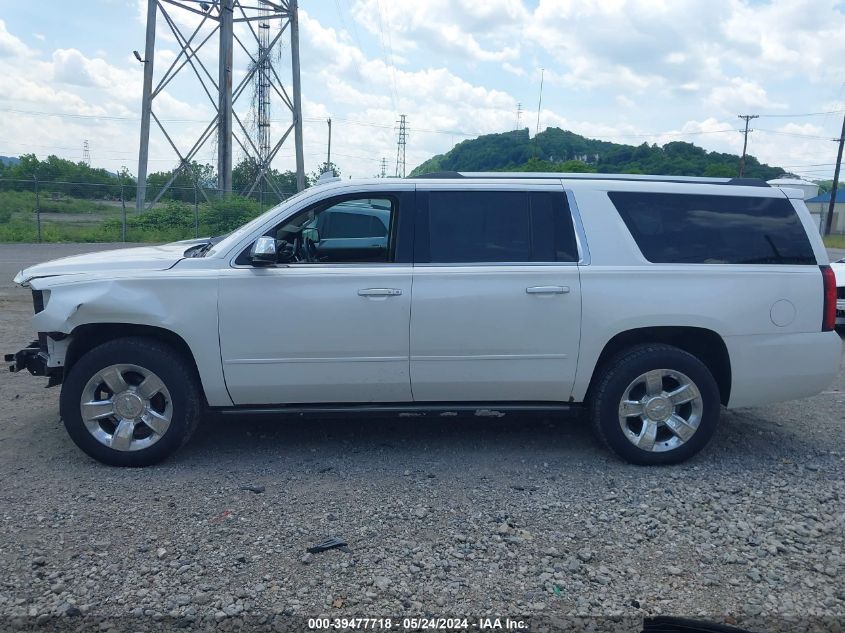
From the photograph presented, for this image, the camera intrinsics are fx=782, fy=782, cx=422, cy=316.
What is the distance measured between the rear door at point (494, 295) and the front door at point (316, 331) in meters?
0.16

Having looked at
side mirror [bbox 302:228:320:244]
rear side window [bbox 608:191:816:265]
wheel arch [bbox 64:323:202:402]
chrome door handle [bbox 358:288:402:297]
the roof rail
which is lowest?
wheel arch [bbox 64:323:202:402]

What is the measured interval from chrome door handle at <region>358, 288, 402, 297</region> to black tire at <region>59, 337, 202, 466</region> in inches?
49.7

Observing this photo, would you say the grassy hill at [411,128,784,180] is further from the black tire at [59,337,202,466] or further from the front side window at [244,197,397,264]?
the black tire at [59,337,202,466]

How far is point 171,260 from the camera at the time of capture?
530 centimetres

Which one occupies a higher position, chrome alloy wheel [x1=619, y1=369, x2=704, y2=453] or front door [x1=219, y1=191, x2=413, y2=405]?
front door [x1=219, y1=191, x2=413, y2=405]

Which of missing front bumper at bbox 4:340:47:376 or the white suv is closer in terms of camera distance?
the white suv

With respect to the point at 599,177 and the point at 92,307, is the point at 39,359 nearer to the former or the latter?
the point at 92,307

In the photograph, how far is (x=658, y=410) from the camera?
5297mm

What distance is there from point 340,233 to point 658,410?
263 cm

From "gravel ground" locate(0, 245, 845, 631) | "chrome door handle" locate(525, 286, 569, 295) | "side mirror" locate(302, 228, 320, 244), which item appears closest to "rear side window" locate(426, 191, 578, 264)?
"chrome door handle" locate(525, 286, 569, 295)

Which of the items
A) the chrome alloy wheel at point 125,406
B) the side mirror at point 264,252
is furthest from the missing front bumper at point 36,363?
the side mirror at point 264,252

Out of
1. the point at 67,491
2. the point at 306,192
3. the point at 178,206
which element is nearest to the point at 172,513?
the point at 67,491

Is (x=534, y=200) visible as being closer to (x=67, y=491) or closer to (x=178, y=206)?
(x=67, y=491)

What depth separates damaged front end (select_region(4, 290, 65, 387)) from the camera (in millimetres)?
5199
